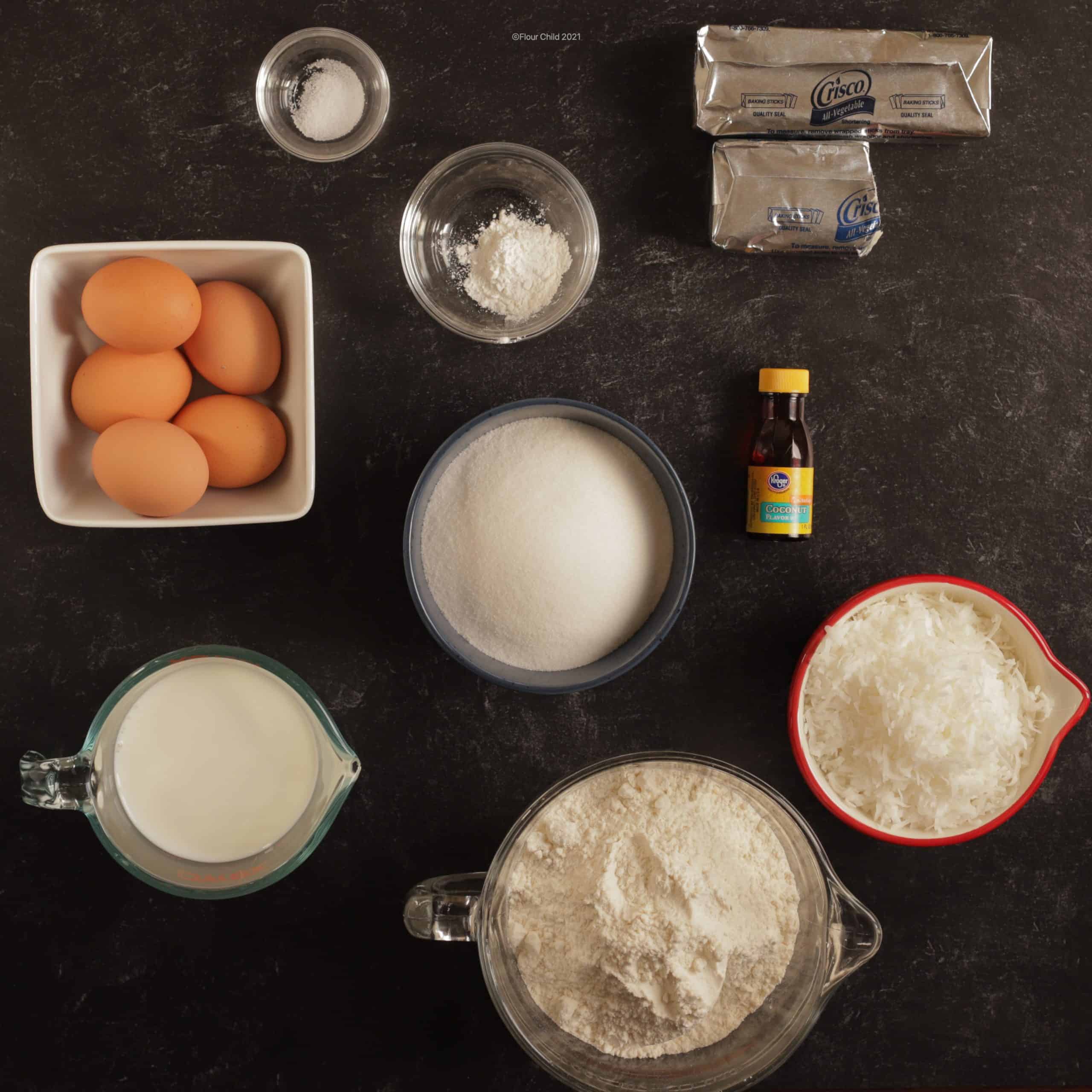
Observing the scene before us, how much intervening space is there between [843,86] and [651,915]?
107 centimetres

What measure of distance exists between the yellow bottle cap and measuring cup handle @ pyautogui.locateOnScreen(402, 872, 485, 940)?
0.72m

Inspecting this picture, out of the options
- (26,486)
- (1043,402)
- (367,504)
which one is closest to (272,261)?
(367,504)

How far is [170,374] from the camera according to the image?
0.93m

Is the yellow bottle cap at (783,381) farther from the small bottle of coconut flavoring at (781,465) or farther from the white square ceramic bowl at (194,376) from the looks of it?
the white square ceramic bowl at (194,376)

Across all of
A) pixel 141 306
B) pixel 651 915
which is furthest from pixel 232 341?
pixel 651 915

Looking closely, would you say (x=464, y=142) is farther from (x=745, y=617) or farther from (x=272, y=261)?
(x=745, y=617)

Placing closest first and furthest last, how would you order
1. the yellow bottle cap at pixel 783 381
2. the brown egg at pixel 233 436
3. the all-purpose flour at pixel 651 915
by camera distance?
1. the all-purpose flour at pixel 651 915
2. the brown egg at pixel 233 436
3. the yellow bottle cap at pixel 783 381

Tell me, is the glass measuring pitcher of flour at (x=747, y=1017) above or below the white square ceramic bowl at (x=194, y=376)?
below

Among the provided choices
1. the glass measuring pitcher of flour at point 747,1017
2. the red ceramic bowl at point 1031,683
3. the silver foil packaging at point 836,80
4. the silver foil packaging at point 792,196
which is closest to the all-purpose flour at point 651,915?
the glass measuring pitcher of flour at point 747,1017

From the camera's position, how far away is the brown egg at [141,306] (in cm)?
89

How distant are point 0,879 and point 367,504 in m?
0.73

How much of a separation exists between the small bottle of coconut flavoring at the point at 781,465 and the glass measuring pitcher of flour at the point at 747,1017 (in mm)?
333

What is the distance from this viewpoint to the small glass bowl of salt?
1.09m

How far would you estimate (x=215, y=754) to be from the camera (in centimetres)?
102
